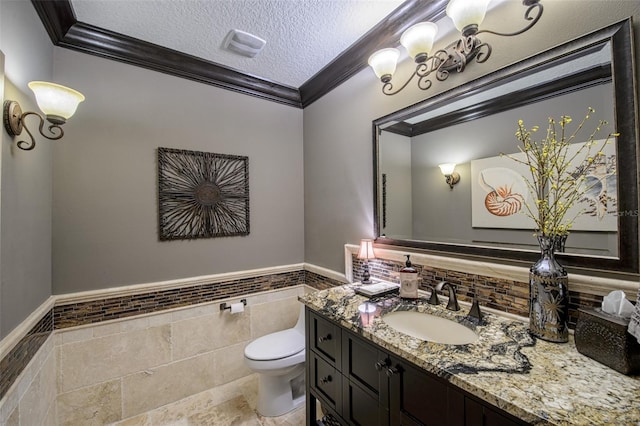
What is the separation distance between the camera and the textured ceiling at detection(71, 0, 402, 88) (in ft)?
4.91

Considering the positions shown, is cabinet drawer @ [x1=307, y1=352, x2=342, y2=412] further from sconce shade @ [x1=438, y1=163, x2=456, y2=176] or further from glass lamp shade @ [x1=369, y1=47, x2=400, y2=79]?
glass lamp shade @ [x1=369, y1=47, x2=400, y2=79]

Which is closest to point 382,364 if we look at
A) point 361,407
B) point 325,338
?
point 361,407

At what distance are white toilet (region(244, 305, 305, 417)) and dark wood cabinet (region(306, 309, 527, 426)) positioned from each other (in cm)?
32

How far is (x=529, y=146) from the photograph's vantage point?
112cm

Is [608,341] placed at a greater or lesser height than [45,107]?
lesser

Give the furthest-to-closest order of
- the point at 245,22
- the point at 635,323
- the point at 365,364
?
1. the point at 245,22
2. the point at 365,364
3. the point at 635,323

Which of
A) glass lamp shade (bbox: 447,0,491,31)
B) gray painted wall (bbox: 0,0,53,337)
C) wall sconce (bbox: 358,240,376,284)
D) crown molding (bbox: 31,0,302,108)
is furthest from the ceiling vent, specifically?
wall sconce (bbox: 358,240,376,284)

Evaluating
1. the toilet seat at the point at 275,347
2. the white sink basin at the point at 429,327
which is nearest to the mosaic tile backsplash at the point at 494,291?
the white sink basin at the point at 429,327

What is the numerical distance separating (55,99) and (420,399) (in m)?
1.93

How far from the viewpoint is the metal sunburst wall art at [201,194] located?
194cm

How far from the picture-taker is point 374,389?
1.09 meters

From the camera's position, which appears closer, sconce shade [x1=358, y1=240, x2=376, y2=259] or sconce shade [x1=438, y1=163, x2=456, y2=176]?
sconce shade [x1=438, y1=163, x2=456, y2=176]

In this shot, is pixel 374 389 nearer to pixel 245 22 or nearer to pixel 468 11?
pixel 468 11

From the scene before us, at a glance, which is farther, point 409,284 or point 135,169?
point 135,169
